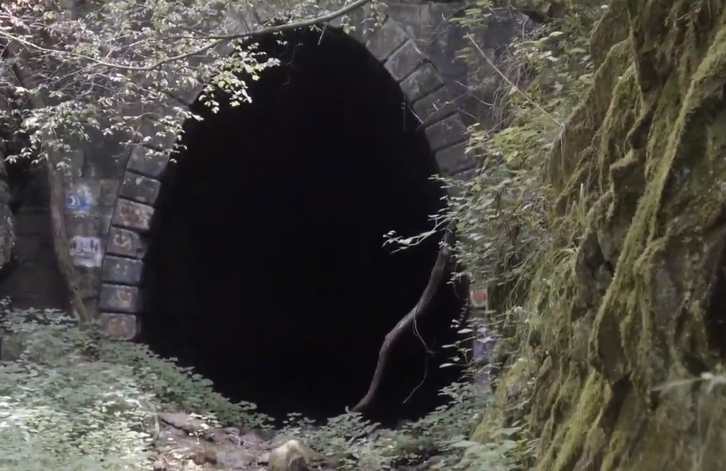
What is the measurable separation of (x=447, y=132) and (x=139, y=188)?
2.66 m

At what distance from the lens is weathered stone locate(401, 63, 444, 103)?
6129mm

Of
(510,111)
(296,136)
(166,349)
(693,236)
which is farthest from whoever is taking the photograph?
(296,136)

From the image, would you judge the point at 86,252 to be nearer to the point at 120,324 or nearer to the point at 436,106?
the point at 120,324

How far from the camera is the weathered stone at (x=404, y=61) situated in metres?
6.15

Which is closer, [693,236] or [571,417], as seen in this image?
[693,236]

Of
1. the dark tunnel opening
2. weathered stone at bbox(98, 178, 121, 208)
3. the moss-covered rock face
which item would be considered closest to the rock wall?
weathered stone at bbox(98, 178, 121, 208)

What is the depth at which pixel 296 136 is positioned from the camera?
371 inches

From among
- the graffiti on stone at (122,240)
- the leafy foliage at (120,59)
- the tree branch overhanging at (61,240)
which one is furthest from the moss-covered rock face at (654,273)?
the tree branch overhanging at (61,240)

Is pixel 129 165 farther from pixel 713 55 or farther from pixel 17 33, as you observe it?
pixel 713 55

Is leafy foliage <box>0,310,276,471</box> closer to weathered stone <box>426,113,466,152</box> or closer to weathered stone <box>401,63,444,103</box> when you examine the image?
weathered stone <box>426,113,466,152</box>

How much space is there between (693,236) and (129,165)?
5.64m

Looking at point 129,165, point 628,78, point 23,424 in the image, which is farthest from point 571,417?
point 129,165

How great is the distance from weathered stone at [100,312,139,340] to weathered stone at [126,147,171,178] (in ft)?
4.02

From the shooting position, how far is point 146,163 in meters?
6.37
